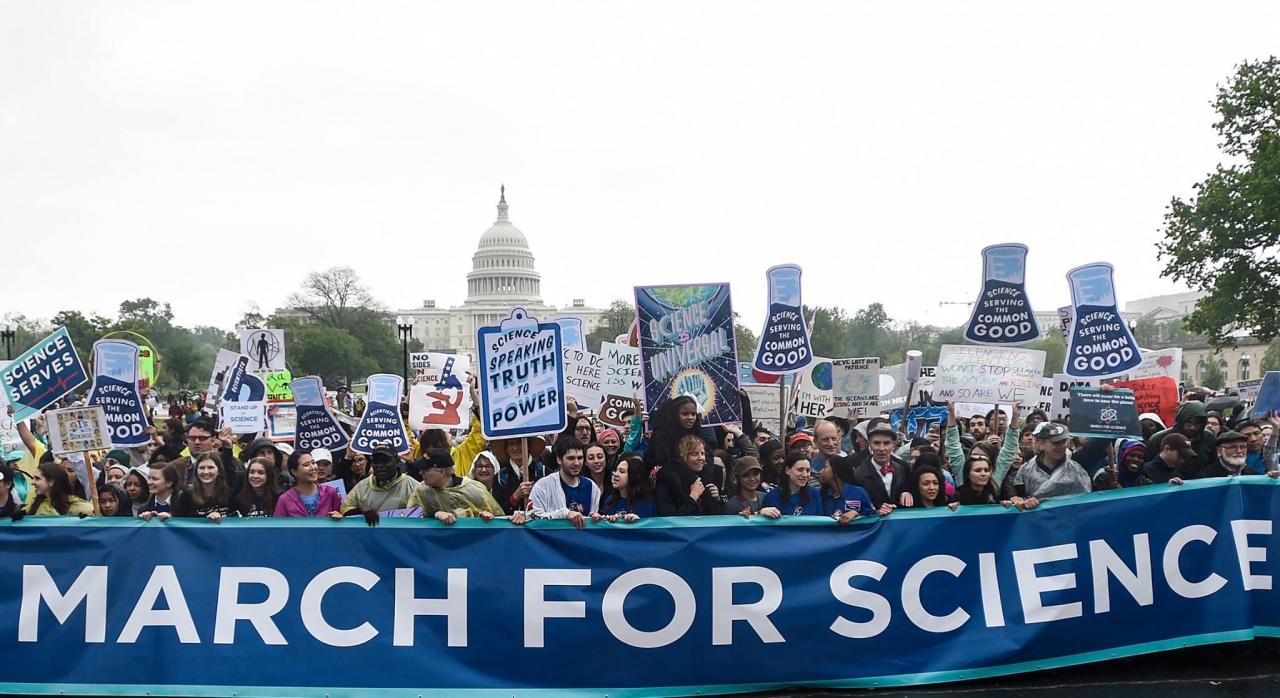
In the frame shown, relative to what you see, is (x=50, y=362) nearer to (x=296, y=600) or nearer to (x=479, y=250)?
(x=296, y=600)

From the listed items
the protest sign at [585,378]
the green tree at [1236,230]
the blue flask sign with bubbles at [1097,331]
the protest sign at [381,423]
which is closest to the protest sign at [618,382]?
the protest sign at [585,378]

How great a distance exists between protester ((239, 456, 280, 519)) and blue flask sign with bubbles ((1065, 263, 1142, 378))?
5.73 m

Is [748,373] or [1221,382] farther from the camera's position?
[1221,382]

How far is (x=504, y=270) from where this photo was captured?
454ft

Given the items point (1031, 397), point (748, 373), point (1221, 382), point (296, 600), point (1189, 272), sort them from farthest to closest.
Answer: point (1221, 382) → point (1189, 272) → point (748, 373) → point (1031, 397) → point (296, 600)

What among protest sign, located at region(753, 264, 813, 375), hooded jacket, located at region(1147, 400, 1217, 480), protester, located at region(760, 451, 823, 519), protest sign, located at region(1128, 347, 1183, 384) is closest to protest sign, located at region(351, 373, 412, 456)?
protest sign, located at region(753, 264, 813, 375)

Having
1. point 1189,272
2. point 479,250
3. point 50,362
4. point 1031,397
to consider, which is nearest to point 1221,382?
point 1189,272

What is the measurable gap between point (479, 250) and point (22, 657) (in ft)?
453

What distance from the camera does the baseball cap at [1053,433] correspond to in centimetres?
680

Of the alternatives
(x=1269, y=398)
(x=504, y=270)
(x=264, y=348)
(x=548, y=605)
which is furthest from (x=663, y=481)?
(x=504, y=270)

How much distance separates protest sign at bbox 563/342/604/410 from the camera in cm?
1139

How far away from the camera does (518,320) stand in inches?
264

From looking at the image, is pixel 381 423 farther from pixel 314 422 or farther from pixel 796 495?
pixel 796 495

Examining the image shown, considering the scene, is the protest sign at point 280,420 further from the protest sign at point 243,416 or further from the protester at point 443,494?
the protester at point 443,494
